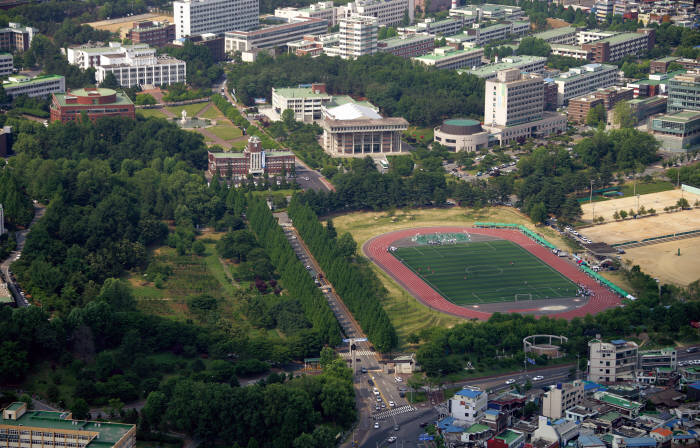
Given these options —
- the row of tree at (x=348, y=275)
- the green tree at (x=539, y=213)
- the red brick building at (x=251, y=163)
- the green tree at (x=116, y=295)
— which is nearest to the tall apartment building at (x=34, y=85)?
the red brick building at (x=251, y=163)

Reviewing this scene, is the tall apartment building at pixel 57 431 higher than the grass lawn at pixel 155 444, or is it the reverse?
the tall apartment building at pixel 57 431

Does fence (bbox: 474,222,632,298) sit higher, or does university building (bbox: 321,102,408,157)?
university building (bbox: 321,102,408,157)

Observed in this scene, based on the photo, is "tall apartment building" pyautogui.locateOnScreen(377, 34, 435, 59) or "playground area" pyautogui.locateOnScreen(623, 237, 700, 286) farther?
"tall apartment building" pyautogui.locateOnScreen(377, 34, 435, 59)

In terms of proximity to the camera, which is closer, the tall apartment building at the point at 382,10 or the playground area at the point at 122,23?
the playground area at the point at 122,23

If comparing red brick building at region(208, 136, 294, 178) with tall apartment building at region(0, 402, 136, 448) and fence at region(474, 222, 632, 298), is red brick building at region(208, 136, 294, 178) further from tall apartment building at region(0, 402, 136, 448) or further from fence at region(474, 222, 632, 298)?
tall apartment building at region(0, 402, 136, 448)

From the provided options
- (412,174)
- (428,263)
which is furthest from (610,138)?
(428,263)

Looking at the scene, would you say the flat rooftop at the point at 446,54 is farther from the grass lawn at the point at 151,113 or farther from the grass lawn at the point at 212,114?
the grass lawn at the point at 151,113

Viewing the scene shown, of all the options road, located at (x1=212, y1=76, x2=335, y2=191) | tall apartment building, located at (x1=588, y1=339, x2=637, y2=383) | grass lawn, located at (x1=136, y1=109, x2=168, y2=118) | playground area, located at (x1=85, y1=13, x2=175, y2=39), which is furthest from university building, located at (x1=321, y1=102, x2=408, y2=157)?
tall apartment building, located at (x1=588, y1=339, x2=637, y2=383)
